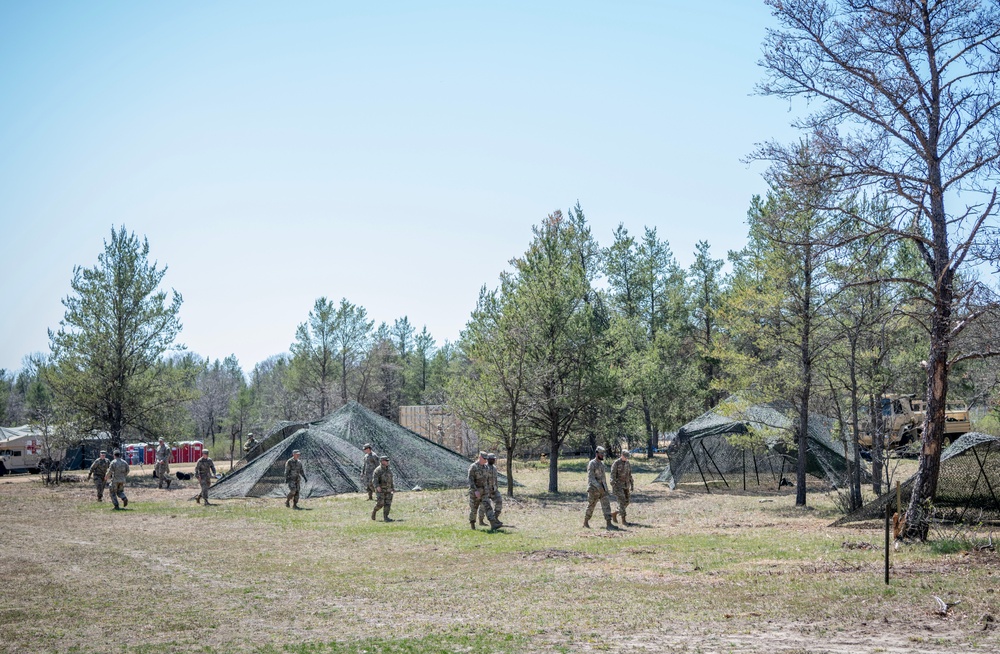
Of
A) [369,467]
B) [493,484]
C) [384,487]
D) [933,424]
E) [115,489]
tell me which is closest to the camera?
[933,424]

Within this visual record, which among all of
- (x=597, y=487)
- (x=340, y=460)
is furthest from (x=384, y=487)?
(x=340, y=460)

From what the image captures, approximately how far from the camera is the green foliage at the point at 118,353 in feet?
118

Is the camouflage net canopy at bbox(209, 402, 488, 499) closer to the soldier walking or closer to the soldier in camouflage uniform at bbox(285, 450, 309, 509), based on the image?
the soldier in camouflage uniform at bbox(285, 450, 309, 509)

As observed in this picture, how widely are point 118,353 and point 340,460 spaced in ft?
46.0

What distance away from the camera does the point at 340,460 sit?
29109 mm

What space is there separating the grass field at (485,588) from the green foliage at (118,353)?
54.8 feet

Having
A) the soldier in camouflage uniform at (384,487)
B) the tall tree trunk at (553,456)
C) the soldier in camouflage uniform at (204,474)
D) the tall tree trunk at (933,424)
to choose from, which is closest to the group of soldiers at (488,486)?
the soldier in camouflage uniform at (384,487)

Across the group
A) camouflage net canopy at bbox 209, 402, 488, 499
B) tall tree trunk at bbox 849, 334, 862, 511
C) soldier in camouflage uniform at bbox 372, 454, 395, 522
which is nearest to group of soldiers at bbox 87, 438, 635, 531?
soldier in camouflage uniform at bbox 372, 454, 395, 522

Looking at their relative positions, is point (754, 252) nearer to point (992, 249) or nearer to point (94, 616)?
point (992, 249)

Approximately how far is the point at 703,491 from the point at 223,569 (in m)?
19.1

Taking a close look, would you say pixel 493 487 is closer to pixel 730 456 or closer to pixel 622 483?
pixel 622 483

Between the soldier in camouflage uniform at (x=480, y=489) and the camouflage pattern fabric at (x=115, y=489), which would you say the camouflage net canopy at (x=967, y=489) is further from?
the camouflage pattern fabric at (x=115, y=489)

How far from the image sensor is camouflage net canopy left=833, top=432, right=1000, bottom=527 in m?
16.1

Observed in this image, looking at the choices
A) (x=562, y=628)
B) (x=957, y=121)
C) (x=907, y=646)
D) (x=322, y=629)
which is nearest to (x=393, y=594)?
(x=322, y=629)
